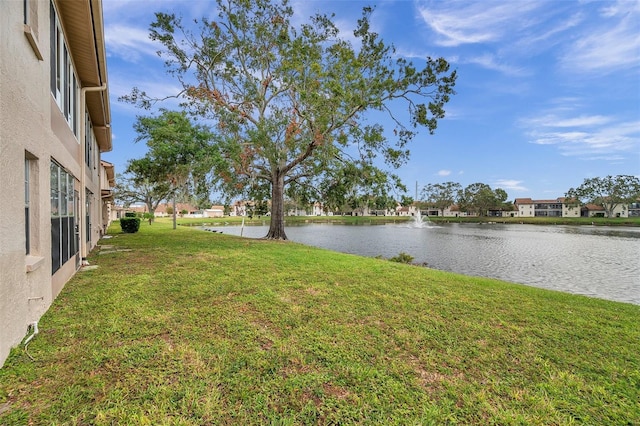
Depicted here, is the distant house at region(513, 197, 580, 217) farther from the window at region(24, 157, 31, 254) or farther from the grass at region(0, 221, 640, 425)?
the window at region(24, 157, 31, 254)

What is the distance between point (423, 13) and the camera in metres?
12.0

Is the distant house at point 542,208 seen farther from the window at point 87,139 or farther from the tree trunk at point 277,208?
the window at point 87,139

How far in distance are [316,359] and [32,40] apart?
4.81m

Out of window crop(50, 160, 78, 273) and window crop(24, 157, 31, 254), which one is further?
window crop(50, 160, 78, 273)

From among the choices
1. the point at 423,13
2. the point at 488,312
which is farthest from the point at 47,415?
the point at 423,13

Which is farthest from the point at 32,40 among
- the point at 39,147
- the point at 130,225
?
the point at 130,225

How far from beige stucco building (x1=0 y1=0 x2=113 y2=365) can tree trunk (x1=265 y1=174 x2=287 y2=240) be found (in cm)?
1045

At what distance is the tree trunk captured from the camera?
56.5 feet

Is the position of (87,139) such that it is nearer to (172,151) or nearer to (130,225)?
(172,151)

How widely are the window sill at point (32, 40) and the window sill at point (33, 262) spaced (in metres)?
2.47

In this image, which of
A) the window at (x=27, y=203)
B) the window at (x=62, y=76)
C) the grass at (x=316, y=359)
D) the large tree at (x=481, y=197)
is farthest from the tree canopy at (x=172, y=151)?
the large tree at (x=481, y=197)

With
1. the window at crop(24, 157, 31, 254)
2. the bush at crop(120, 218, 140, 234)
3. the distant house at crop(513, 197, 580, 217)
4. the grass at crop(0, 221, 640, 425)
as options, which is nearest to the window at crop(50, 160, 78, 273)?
the grass at crop(0, 221, 640, 425)

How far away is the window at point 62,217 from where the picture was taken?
490cm

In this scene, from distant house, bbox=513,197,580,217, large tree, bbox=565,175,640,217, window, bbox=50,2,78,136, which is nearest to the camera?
window, bbox=50,2,78,136
